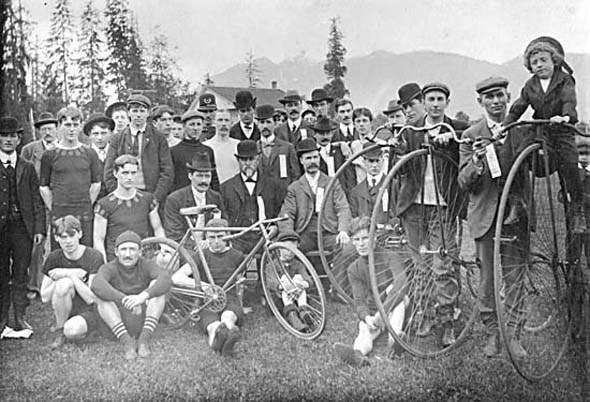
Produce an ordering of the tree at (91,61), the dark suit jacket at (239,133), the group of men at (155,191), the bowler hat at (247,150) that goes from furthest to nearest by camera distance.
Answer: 1. the dark suit jacket at (239,133)
2. the bowler hat at (247,150)
3. the tree at (91,61)
4. the group of men at (155,191)

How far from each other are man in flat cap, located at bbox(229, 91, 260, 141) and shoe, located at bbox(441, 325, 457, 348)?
1.99 meters

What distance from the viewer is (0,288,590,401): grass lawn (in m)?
4.99

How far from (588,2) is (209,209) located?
3024 mm

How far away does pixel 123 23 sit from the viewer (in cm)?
541

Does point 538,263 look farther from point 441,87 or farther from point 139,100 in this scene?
point 139,100

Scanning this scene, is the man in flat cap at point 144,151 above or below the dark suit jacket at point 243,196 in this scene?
above

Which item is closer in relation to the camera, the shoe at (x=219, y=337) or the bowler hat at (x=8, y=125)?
the shoe at (x=219, y=337)

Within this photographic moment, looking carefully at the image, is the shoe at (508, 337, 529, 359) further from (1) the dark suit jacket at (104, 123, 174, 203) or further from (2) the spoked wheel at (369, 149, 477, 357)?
(1) the dark suit jacket at (104, 123, 174, 203)

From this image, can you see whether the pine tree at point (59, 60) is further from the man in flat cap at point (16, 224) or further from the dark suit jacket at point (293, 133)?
the dark suit jacket at point (293, 133)

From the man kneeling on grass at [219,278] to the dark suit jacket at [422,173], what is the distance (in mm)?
1244

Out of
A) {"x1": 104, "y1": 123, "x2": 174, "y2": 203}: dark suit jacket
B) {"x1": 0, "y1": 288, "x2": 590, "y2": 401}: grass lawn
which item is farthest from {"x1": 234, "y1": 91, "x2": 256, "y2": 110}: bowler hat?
{"x1": 0, "y1": 288, "x2": 590, "y2": 401}: grass lawn

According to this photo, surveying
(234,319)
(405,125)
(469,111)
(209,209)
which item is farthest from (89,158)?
(469,111)

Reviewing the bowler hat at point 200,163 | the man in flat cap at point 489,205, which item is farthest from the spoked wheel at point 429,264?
the bowler hat at point 200,163

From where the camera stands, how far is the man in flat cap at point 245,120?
5617 mm
